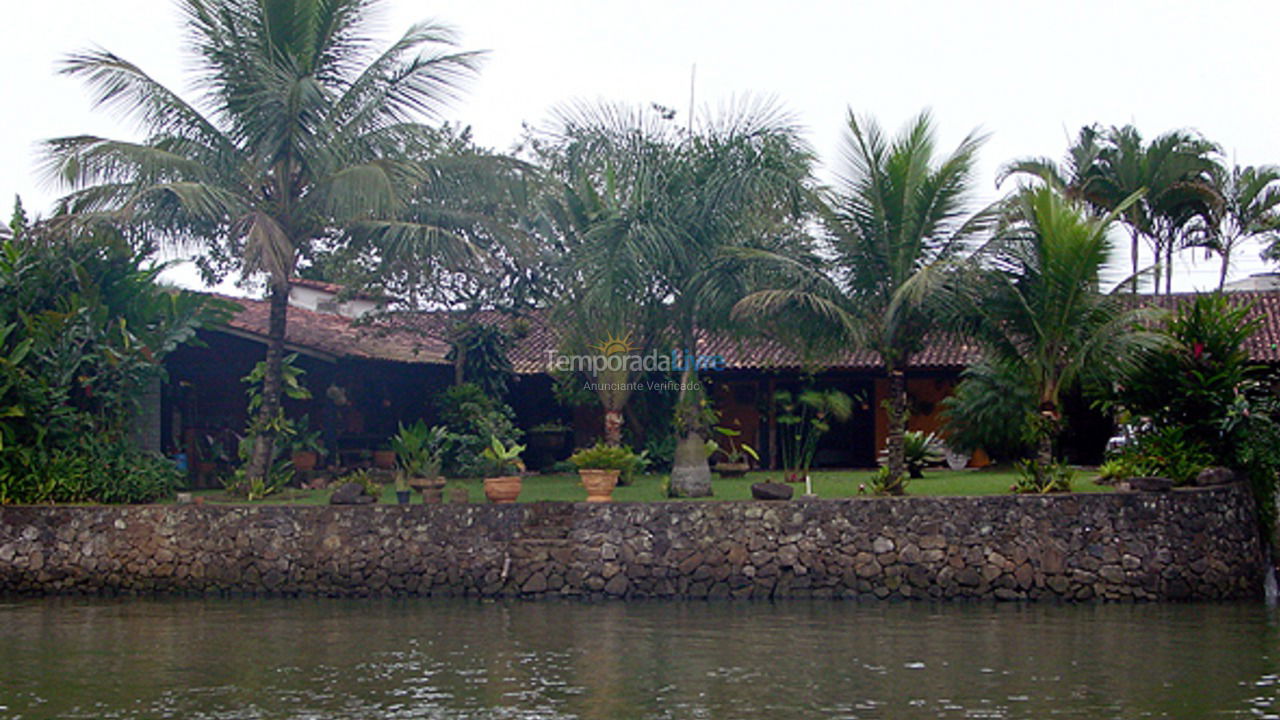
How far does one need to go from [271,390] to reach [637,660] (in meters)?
9.26

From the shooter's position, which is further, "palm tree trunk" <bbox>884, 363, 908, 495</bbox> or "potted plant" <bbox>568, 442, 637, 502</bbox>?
"potted plant" <bbox>568, 442, 637, 502</bbox>

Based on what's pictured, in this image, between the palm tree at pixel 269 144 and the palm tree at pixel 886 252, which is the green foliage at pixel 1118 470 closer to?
the palm tree at pixel 886 252

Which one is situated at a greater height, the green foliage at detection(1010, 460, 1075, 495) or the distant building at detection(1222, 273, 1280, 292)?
the distant building at detection(1222, 273, 1280, 292)

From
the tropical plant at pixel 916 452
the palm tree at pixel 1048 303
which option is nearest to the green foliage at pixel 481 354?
the tropical plant at pixel 916 452

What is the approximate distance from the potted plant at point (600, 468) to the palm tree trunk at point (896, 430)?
3.35 metres

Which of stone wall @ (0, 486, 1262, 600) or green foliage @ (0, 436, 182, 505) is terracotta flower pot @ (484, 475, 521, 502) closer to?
stone wall @ (0, 486, 1262, 600)

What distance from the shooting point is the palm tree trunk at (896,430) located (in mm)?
15570

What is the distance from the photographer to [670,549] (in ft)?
49.6

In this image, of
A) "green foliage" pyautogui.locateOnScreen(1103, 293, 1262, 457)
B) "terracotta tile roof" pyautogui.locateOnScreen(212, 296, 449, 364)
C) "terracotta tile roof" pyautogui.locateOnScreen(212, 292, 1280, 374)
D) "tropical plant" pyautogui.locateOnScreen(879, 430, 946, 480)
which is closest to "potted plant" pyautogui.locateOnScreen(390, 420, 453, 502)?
"terracotta tile roof" pyautogui.locateOnScreen(212, 296, 449, 364)

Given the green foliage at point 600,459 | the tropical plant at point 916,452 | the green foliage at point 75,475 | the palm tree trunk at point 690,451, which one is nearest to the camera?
the green foliage at point 600,459

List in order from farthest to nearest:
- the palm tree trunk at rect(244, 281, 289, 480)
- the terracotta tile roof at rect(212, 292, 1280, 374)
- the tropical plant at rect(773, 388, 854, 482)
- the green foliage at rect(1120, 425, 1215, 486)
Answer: the tropical plant at rect(773, 388, 854, 482)
the terracotta tile roof at rect(212, 292, 1280, 374)
the palm tree trunk at rect(244, 281, 289, 480)
the green foliage at rect(1120, 425, 1215, 486)

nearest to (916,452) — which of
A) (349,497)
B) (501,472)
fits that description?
(501,472)

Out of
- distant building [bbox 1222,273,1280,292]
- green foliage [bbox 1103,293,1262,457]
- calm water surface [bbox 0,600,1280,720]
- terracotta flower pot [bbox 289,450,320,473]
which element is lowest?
calm water surface [bbox 0,600,1280,720]

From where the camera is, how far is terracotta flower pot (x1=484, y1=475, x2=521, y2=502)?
1598 cm
